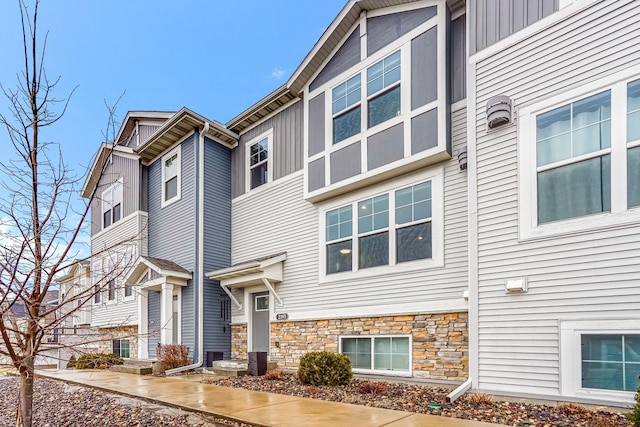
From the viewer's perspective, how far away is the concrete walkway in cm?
493

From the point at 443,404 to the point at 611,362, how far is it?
6.91 feet

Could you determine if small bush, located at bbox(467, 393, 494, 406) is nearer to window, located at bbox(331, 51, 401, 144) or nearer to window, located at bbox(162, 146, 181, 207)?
window, located at bbox(331, 51, 401, 144)

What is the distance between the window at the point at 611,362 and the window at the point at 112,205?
14.3 m

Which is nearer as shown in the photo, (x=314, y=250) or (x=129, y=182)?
(x=314, y=250)

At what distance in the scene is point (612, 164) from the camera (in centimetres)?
521

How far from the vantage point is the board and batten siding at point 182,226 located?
11625 mm

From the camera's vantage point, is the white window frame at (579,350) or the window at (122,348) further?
the window at (122,348)

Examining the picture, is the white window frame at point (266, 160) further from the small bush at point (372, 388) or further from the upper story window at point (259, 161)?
the small bush at point (372, 388)

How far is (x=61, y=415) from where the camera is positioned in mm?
6199

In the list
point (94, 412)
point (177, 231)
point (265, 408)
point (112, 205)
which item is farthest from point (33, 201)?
point (112, 205)

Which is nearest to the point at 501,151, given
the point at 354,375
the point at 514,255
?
the point at 514,255

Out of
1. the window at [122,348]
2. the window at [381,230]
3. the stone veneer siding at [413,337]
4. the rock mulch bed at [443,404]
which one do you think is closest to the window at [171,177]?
the window at [122,348]

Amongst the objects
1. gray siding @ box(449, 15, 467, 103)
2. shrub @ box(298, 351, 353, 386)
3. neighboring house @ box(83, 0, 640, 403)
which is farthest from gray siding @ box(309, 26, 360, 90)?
shrub @ box(298, 351, 353, 386)

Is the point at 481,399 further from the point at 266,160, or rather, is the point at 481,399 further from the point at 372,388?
the point at 266,160
